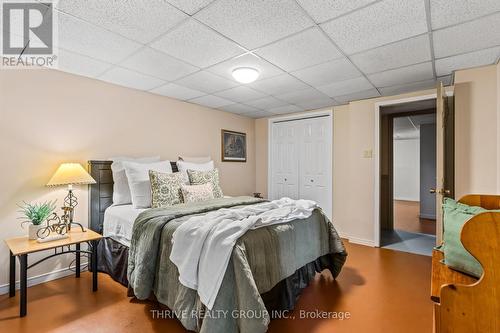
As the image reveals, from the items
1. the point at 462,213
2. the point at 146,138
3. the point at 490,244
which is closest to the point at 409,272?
the point at 462,213

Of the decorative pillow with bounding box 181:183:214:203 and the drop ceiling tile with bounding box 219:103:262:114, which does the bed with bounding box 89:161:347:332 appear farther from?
the drop ceiling tile with bounding box 219:103:262:114

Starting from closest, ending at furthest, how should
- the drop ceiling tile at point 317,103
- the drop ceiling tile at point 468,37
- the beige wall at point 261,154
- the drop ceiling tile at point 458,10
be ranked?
the drop ceiling tile at point 458,10 < the drop ceiling tile at point 468,37 < the drop ceiling tile at point 317,103 < the beige wall at point 261,154

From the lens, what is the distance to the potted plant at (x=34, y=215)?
2268 millimetres

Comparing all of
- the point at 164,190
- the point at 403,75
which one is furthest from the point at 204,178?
the point at 403,75

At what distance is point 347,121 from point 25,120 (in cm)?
432

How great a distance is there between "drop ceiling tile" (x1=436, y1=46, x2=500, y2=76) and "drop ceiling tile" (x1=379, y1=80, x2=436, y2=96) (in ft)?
1.32

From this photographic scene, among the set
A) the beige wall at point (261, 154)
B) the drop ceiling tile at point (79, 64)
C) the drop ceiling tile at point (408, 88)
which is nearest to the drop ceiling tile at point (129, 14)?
the drop ceiling tile at point (79, 64)

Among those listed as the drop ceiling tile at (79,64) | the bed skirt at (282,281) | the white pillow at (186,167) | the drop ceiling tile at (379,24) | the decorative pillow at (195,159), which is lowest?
the bed skirt at (282,281)

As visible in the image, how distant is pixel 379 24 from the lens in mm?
1847

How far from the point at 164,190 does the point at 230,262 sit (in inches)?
59.7

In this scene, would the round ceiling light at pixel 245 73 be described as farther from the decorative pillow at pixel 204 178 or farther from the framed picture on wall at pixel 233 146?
the framed picture on wall at pixel 233 146

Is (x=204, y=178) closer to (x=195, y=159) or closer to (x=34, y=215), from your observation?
(x=195, y=159)

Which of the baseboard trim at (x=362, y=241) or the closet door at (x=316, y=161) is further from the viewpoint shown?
the closet door at (x=316, y=161)

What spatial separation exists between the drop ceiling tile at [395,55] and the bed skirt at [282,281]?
6.73ft
